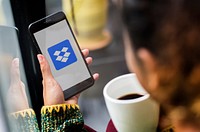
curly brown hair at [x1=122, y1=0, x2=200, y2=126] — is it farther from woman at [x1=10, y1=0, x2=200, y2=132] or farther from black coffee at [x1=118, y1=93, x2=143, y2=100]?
black coffee at [x1=118, y1=93, x2=143, y2=100]

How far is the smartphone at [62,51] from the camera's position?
1.93 feet

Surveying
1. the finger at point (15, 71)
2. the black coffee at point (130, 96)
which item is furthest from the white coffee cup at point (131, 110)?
the finger at point (15, 71)

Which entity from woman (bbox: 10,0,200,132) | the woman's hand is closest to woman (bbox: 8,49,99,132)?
the woman's hand

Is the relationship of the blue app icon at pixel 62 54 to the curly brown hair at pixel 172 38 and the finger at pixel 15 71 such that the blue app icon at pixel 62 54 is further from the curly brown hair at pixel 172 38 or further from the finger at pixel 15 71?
the curly brown hair at pixel 172 38

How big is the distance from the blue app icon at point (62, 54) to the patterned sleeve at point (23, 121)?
3.5 inches

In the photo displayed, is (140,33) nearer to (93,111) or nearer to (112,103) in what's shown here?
(112,103)

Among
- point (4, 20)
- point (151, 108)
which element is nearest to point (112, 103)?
point (151, 108)

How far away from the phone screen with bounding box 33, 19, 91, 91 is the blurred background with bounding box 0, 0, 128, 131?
0.13 ft

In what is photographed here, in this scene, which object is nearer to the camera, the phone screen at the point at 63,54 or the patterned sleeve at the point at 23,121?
the patterned sleeve at the point at 23,121

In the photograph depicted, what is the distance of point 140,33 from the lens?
34 cm

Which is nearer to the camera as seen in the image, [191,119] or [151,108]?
[191,119]

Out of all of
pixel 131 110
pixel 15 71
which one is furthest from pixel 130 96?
pixel 15 71

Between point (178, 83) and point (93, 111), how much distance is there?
1.30 feet

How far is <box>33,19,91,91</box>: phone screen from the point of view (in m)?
0.59
